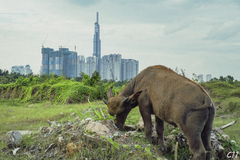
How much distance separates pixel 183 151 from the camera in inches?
218

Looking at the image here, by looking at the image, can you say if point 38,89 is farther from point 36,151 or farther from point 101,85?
point 36,151

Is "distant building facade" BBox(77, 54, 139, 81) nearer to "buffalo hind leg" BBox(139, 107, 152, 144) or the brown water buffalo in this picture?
the brown water buffalo

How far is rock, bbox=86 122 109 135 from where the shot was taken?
206 inches

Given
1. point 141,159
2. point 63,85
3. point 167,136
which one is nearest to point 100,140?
point 141,159

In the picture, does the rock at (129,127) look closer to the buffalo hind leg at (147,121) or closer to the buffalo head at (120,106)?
the buffalo head at (120,106)

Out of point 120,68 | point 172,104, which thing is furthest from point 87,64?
point 172,104

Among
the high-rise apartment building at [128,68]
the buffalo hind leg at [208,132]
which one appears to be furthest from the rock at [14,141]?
the high-rise apartment building at [128,68]

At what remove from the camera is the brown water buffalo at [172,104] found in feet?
13.5

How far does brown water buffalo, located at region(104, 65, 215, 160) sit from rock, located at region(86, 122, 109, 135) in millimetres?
620

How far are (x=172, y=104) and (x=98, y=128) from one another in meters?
1.99

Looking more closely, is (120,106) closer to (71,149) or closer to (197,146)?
(71,149)

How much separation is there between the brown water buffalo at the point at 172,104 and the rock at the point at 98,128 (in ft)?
2.03

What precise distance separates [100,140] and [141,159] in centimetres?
104

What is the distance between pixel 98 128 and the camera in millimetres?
5305
